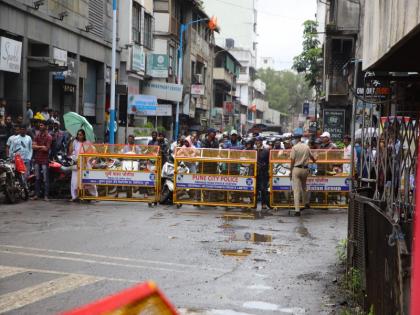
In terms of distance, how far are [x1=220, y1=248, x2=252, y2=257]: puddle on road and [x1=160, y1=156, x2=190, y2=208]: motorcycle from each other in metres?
6.96

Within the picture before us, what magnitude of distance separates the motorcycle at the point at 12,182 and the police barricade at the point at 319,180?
20.6 feet

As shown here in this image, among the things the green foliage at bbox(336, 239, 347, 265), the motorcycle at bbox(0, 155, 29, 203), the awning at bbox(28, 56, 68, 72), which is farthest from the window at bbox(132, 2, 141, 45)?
the green foliage at bbox(336, 239, 347, 265)

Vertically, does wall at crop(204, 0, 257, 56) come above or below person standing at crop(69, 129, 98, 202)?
above

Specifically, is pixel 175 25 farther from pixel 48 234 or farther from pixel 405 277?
pixel 405 277

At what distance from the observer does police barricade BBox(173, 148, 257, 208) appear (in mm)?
17859

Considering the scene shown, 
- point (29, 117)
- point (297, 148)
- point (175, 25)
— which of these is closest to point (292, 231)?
point (297, 148)

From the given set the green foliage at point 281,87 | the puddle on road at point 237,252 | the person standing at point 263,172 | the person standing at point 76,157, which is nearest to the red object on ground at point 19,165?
the person standing at point 76,157

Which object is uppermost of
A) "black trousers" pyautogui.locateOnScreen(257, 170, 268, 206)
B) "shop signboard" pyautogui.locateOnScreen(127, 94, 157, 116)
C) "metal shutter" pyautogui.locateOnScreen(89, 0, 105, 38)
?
"metal shutter" pyautogui.locateOnScreen(89, 0, 105, 38)

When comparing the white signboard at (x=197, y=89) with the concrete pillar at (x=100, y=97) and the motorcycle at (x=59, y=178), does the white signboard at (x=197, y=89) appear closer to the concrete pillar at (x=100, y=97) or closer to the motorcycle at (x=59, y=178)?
the concrete pillar at (x=100, y=97)

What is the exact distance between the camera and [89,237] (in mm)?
11820

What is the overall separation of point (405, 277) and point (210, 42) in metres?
62.7

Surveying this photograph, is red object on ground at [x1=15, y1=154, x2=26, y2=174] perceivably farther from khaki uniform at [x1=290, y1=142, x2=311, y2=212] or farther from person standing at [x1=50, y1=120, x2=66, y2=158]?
khaki uniform at [x1=290, y1=142, x2=311, y2=212]

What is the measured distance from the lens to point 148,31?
42031 mm

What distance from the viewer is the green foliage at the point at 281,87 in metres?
155
